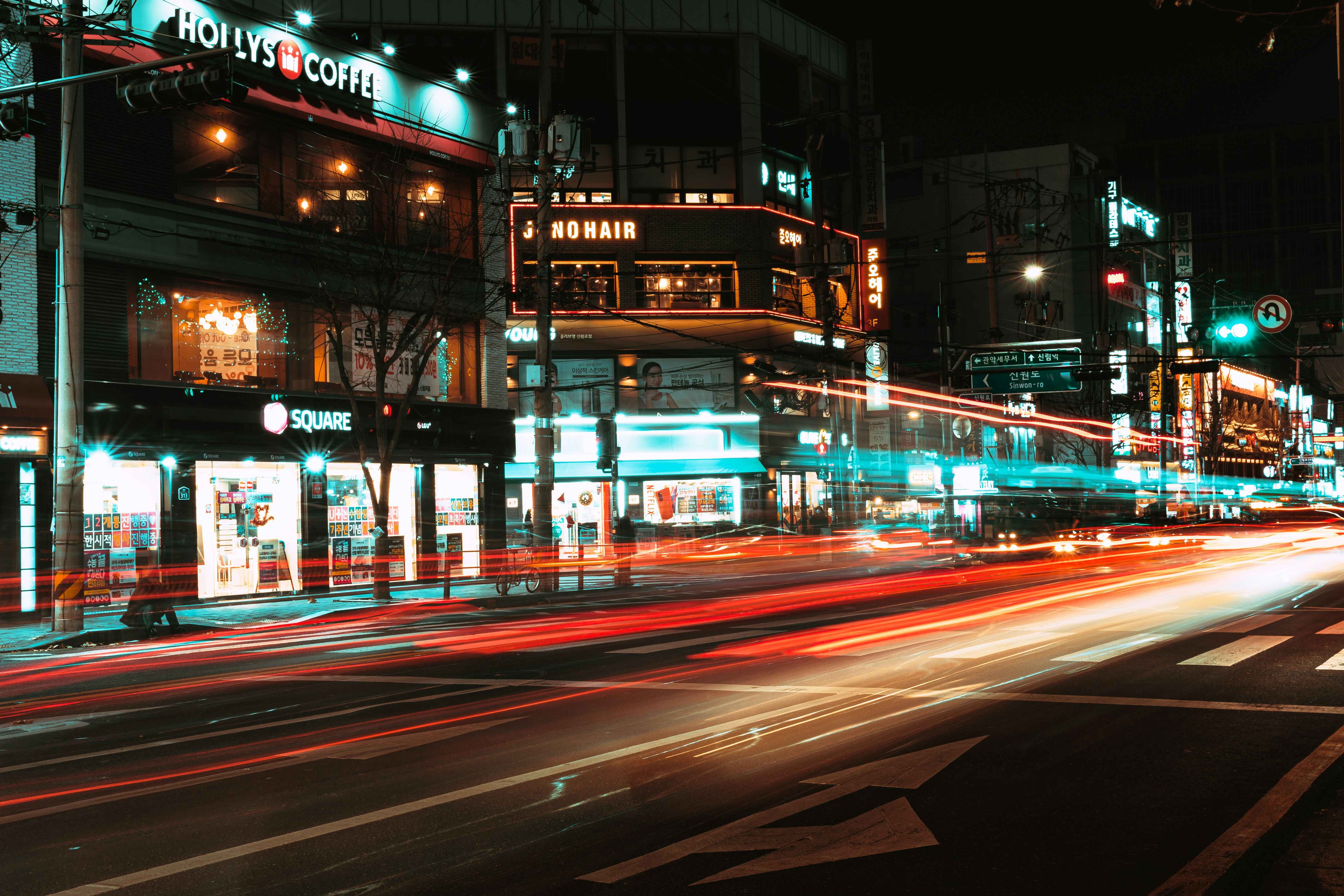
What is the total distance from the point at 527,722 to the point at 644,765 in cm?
204

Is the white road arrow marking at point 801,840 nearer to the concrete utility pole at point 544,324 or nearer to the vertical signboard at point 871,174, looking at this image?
the concrete utility pole at point 544,324

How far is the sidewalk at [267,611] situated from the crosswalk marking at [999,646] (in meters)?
12.1

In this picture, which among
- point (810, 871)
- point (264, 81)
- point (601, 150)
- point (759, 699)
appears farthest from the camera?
point (601, 150)

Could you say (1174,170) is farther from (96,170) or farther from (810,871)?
(810,871)

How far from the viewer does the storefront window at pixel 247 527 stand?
2467 cm

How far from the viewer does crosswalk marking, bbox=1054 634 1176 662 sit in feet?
42.0

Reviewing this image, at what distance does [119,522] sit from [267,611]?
338 cm

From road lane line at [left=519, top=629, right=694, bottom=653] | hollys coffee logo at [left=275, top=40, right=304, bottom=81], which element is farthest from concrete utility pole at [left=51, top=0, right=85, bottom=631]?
road lane line at [left=519, top=629, right=694, bottom=653]

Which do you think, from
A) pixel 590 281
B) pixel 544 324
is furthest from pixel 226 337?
pixel 590 281

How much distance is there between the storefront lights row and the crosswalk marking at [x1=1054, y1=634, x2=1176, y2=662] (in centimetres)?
1482

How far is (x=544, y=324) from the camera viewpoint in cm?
2609

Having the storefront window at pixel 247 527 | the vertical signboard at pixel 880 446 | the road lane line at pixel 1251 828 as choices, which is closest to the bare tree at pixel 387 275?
the storefront window at pixel 247 527

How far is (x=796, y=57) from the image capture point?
159 feet

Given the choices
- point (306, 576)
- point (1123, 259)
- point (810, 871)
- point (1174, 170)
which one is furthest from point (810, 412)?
point (1174, 170)
